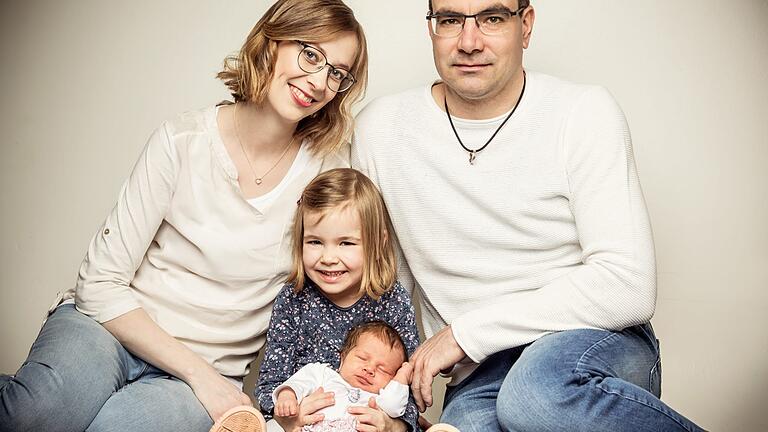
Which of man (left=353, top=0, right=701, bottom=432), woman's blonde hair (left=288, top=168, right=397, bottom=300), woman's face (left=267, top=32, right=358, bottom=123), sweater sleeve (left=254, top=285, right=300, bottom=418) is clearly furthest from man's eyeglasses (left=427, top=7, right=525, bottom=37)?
sweater sleeve (left=254, top=285, right=300, bottom=418)

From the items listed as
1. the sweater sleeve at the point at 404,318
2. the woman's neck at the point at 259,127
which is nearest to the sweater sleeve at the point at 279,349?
the sweater sleeve at the point at 404,318

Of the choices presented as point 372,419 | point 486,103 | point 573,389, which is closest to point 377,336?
point 372,419

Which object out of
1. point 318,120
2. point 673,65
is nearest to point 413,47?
point 318,120

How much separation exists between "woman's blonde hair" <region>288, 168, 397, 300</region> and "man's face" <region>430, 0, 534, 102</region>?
0.34 meters

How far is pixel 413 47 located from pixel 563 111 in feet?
2.70

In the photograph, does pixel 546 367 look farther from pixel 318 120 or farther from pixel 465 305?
pixel 318 120

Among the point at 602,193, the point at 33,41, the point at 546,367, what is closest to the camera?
the point at 546,367

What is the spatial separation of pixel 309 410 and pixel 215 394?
26cm

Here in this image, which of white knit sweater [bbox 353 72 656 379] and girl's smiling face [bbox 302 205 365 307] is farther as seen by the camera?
girl's smiling face [bbox 302 205 365 307]

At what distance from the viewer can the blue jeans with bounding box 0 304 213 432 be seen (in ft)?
6.66

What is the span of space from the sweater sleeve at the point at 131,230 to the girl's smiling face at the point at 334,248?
363 mm

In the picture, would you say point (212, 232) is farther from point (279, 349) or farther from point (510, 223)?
point (510, 223)

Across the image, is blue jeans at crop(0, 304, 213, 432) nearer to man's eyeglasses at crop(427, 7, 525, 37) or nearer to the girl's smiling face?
the girl's smiling face

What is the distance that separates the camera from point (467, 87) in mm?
2234
